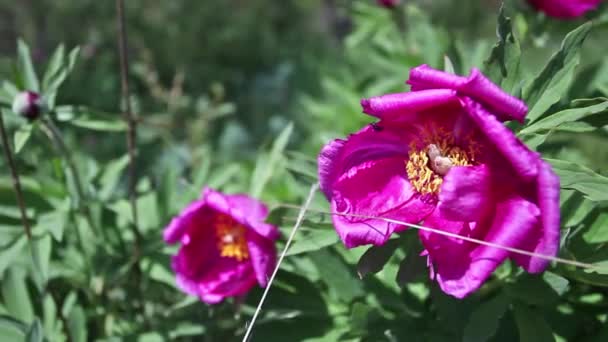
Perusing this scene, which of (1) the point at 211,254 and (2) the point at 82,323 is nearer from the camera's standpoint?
(1) the point at 211,254

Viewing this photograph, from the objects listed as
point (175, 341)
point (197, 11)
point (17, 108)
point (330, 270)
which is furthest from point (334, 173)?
point (197, 11)

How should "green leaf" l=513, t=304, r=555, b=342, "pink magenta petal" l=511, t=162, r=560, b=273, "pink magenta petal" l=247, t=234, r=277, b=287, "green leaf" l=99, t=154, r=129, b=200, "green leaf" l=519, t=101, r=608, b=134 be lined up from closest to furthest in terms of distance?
"pink magenta petal" l=511, t=162, r=560, b=273 → "green leaf" l=519, t=101, r=608, b=134 → "green leaf" l=513, t=304, r=555, b=342 → "pink magenta petal" l=247, t=234, r=277, b=287 → "green leaf" l=99, t=154, r=129, b=200

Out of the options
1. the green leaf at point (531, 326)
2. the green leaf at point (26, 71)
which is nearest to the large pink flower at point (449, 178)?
the green leaf at point (531, 326)

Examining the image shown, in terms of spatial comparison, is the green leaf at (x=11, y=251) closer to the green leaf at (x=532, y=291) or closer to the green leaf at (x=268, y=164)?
the green leaf at (x=268, y=164)

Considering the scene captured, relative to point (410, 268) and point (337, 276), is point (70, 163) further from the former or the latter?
point (410, 268)

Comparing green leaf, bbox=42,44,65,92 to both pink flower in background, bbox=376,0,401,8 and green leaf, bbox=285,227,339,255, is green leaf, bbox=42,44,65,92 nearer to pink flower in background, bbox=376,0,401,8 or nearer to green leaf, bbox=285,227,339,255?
green leaf, bbox=285,227,339,255

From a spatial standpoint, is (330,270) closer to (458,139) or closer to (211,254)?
(211,254)

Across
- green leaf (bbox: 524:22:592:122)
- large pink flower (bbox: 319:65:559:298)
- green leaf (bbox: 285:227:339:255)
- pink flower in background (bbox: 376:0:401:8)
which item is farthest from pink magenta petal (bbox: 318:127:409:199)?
pink flower in background (bbox: 376:0:401:8)
